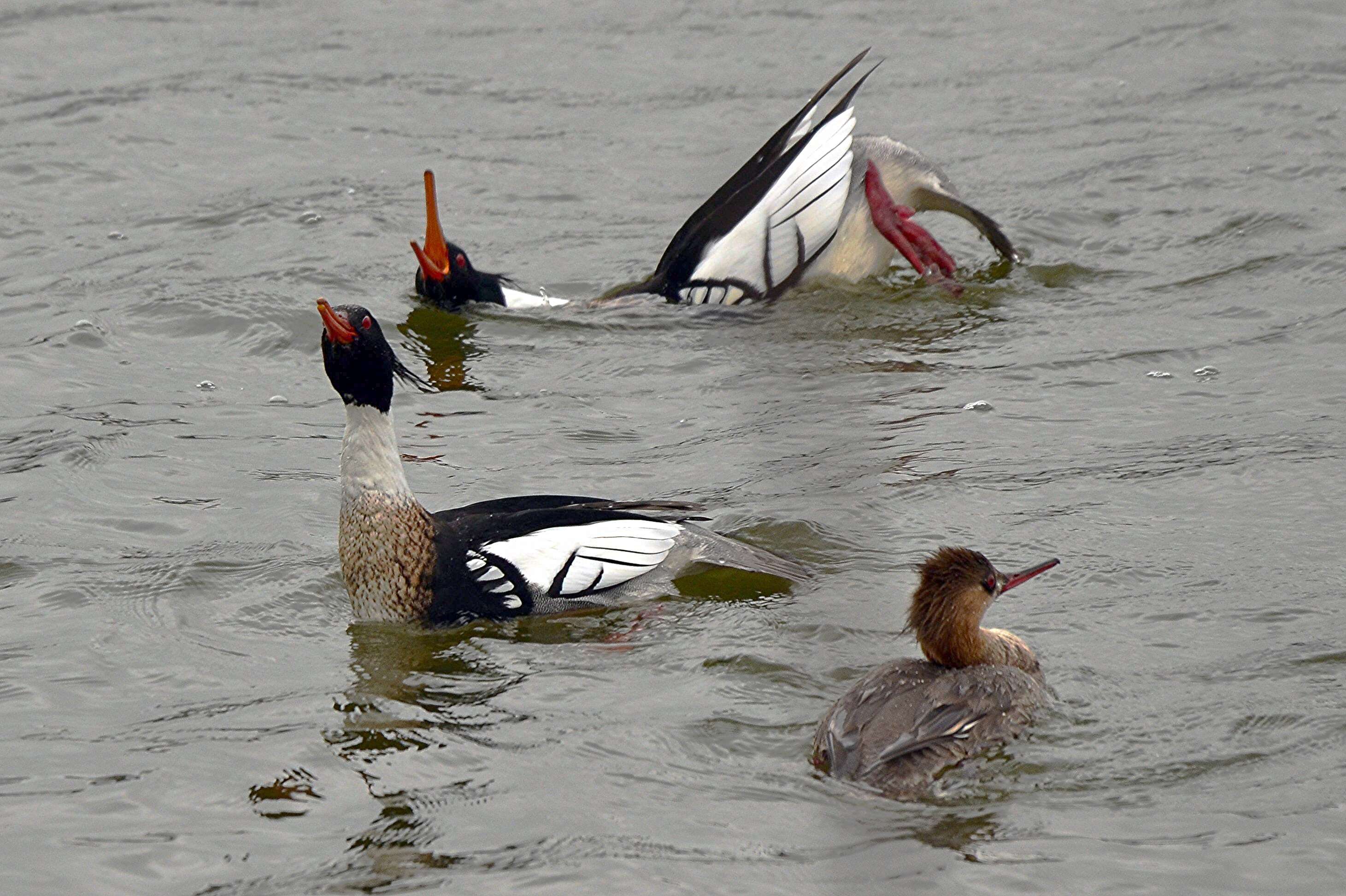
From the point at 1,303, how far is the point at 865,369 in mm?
4964

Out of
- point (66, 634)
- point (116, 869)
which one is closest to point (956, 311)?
point (66, 634)

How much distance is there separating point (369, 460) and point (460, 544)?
472mm

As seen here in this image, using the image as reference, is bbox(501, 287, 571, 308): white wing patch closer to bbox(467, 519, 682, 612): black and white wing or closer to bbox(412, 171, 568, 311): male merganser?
bbox(412, 171, 568, 311): male merganser

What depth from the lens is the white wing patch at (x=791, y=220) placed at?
1046cm

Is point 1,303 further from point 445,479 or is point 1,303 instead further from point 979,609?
point 979,609

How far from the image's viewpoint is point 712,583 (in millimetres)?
7328

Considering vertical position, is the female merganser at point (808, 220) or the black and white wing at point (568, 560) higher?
the female merganser at point (808, 220)

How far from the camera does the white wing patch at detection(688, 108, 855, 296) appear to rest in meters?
10.5

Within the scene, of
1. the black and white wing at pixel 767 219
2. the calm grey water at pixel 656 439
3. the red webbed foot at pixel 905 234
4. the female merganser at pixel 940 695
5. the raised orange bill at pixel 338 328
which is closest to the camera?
the calm grey water at pixel 656 439

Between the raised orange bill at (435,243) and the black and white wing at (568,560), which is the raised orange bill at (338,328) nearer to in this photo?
the black and white wing at (568,560)

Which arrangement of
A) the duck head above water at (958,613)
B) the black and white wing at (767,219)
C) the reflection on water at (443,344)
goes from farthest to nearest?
the black and white wing at (767,219)
the reflection on water at (443,344)
the duck head above water at (958,613)

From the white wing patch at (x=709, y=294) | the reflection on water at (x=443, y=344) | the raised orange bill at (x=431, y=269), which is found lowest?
the reflection on water at (x=443, y=344)

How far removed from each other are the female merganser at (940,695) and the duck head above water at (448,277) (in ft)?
16.6


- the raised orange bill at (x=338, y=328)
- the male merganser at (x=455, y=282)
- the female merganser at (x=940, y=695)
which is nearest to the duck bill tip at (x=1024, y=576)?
the female merganser at (x=940, y=695)
